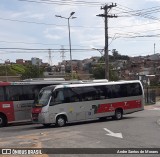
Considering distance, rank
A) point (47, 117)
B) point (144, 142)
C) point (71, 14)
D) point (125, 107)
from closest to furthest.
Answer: point (144, 142) < point (47, 117) < point (125, 107) < point (71, 14)

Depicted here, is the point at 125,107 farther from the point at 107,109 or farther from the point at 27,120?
the point at 27,120

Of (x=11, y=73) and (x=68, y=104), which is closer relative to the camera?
(x=68, y=104)

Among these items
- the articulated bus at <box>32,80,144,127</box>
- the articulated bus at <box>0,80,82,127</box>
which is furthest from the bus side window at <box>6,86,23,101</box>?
the articulated bus at <box>32,80,144,127</box>

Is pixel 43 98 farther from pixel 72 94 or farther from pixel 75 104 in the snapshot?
pixel 75 104

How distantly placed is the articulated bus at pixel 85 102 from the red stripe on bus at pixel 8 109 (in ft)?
8.15

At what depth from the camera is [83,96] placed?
27688mm

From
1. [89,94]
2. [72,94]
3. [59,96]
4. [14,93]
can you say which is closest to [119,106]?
[89,94]

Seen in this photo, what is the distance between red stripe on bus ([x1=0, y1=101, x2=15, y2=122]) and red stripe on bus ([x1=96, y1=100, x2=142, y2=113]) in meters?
5.77

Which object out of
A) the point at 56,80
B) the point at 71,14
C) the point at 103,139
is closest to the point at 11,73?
the point at 71,14

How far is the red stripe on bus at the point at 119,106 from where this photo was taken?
1128 inches

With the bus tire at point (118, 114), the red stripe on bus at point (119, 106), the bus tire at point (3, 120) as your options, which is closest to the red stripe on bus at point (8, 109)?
the bus tire at point (3, 120)

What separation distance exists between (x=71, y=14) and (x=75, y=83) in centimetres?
2590

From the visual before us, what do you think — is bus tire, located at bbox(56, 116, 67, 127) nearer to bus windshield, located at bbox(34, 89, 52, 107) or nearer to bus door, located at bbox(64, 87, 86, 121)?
bus door, located at bbox(64, 87, 86, 121)

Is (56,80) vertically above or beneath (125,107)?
above
